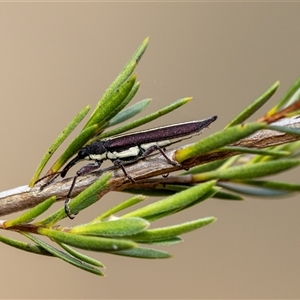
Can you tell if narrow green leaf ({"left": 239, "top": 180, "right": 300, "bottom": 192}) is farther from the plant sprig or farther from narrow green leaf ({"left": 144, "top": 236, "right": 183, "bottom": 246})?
narrow green leaf ({"left": 144, "top": 236, "right": 183, "bottom": 246})

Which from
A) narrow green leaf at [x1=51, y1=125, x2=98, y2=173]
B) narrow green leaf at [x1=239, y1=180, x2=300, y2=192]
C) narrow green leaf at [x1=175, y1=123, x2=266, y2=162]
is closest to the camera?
narrow green leaf at [x1=175, y1=123, x2=266, y2=162]

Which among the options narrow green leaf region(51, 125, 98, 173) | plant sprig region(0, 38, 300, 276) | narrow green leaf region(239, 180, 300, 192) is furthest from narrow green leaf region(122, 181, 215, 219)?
narrow green leaf region(239, 180, 300, 192)

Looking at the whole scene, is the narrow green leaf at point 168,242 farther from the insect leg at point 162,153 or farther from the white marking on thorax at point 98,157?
the white marking on thorax at point 98,157

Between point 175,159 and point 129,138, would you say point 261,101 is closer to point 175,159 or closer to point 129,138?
point 175,159

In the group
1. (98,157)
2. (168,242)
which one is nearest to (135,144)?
(98,157)

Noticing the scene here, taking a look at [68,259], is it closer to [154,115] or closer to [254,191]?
[154,115]

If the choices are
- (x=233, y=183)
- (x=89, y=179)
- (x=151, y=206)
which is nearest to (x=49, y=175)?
(x=89, y=179)
